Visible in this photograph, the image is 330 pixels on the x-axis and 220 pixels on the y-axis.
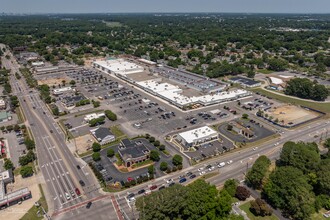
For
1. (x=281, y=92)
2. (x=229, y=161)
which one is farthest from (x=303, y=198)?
(x=281, y=92)

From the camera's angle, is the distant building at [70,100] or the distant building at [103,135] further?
the distant building at [70,100]

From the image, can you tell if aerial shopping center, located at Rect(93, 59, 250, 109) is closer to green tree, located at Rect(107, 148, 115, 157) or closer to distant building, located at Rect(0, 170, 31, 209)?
green tree, located at Rect(107, 148, 115, 157)

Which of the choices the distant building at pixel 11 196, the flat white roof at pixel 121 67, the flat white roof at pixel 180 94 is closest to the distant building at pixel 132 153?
the distant building at pixel 11 196

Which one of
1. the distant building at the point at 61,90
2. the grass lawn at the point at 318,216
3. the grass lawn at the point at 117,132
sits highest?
the distant building at the point at 61,90

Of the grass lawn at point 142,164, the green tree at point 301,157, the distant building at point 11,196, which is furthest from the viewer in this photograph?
the grass lawn at point 142,164

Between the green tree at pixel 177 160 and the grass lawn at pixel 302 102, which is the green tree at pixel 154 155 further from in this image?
the grass lawn at pixel 302 102

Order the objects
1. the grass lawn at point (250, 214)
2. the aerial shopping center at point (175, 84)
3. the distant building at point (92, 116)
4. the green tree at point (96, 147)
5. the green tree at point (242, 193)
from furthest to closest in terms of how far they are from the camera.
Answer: the aerial shopping center at point (175, 84) < the distant building at point (92, 116) < the green tree at point (96, 147) < the green tree at point (242, 193) < the grass lawn at point (250, 214)

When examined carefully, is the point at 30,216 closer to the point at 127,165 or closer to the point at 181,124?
the point at 127,165
